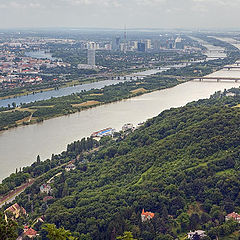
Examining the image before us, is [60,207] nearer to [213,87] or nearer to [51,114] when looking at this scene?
[51,114]

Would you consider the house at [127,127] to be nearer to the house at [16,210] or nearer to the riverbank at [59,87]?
the house at [16,210]

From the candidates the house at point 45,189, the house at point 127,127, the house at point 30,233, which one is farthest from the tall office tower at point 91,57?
the house at point 30,233

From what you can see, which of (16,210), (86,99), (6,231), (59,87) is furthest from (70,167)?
(59,87)

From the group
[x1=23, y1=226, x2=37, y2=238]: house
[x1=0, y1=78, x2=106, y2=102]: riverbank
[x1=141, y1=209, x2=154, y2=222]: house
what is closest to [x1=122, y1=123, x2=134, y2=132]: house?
[x1=141, y1=209, x2=154, y2=222]: house

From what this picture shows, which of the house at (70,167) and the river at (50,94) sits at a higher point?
the house at (70,167)

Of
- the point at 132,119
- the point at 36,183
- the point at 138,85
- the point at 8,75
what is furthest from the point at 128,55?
the point at 36,183

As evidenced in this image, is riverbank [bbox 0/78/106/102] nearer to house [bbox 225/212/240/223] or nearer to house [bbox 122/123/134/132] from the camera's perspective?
house [bbox 122/123/134/132]

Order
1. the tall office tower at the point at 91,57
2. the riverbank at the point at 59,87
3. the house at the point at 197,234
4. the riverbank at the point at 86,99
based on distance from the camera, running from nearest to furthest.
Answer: the house at the point at 197,234 → the riverbank at the point at 86,99 → the riverbank at the point at 59,87 → the tall office tower at the point at 91,57

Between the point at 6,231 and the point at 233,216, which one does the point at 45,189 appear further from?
the point at 6,231
